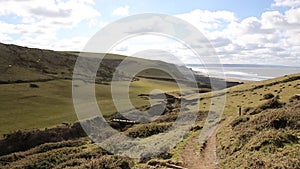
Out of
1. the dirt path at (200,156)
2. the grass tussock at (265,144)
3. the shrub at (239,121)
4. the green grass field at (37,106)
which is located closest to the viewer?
the grass tussock at (265,144)

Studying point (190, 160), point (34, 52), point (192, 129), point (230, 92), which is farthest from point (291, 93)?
point (34, 52)

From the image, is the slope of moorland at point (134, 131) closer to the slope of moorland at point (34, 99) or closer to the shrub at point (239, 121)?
the shrub at point (239, 121)

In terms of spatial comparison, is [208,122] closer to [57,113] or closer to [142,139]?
[142,139]

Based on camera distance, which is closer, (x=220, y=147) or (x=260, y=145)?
(x=260, y=145)

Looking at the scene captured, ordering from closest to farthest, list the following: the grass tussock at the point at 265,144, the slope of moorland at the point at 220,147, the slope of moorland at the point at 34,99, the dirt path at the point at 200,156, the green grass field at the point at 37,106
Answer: the grass tussock at the point at 265,144 → the slope of moorland at the point at 220,147 → the dirt path at the point at 200,156 → the green grass field at the point at 37,106 → the slope of moorland at the point at 34,99

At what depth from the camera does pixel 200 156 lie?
88.0 feet

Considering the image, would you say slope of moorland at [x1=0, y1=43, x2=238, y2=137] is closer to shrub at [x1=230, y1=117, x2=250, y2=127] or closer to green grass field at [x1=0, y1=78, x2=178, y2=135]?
green grass field at [x1=0, y1=78, x2=178, y2=135]

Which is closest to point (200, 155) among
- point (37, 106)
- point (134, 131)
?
point (134, 131)

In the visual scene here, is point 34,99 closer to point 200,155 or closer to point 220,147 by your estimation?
point 220,147

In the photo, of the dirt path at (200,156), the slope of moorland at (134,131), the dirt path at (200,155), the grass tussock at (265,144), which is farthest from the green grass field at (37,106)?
the grass tussock at (265,144)

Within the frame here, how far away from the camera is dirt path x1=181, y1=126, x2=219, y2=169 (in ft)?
78.9

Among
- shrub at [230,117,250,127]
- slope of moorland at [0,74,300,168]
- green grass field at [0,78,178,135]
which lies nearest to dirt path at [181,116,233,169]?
slope of moorland at [0,74,300,168]

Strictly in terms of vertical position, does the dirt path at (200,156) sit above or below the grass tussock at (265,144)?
below

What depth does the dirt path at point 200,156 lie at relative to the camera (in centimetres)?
2406
